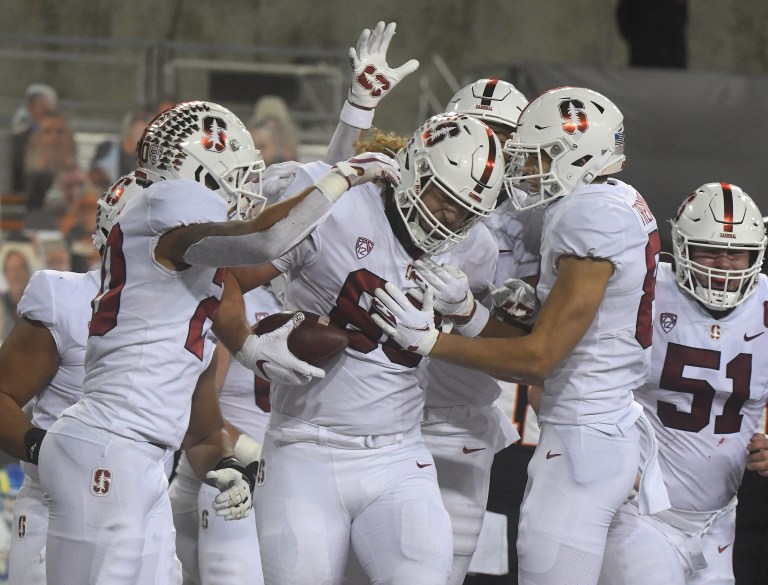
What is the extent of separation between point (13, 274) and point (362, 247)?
4175 mm

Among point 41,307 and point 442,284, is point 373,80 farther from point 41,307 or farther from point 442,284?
point 41,307

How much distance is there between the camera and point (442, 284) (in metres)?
3.15

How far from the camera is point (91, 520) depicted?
278 cm

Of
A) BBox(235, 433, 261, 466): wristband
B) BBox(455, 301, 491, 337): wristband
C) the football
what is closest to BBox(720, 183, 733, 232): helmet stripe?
BBox(455, 301, 491, 337): wristband

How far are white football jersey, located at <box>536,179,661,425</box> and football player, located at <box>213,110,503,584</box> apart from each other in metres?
0.23

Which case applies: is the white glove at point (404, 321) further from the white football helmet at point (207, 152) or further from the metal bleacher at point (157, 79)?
the metal bleacher at point (157, 79)

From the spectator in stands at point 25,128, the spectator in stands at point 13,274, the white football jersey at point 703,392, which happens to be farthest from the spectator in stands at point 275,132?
the white football jersey at point 703,392

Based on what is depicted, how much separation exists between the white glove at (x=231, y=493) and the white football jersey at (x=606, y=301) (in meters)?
0.87

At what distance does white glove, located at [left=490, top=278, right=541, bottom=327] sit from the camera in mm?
3420

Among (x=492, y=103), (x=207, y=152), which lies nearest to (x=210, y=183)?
(x=207, y=152)

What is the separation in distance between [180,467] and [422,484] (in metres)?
1.16

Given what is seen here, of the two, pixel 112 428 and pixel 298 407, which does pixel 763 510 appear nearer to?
pixel 298 407

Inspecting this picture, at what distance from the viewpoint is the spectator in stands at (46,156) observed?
6984mm

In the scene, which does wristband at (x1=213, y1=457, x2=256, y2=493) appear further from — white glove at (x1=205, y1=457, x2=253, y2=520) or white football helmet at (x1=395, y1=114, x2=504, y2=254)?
white football helmet at (x1=395, y1=114, x2=504, y2=254)
